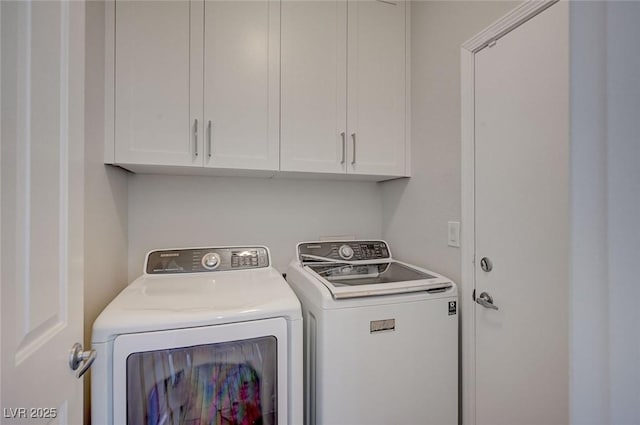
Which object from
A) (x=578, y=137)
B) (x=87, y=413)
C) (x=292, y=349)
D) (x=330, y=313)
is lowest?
(x=87, y=413)

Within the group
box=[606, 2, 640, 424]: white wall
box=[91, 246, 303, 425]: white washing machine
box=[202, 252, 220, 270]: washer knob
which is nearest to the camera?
box=[606, 2, 640, 424]: white wall

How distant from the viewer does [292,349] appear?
1.12 metres

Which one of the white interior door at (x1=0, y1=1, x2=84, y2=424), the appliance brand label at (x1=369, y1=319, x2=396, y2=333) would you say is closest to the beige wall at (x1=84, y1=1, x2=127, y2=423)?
the white interior door at (x1=0, y1=1, x2=84, y2=424)

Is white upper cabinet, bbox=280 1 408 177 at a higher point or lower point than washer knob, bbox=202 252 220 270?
higher

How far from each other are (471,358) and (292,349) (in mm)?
876

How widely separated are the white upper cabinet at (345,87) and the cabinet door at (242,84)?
0.07 m

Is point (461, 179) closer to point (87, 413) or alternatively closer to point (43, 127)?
point (43, 127)

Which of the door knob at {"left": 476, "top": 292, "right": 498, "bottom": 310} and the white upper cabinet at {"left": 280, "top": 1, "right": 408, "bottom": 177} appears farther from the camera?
the white upper cabinet at {"left": 280, "top": 1, "right": 408, "bottom": 177}

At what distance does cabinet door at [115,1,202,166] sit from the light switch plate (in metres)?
1.29

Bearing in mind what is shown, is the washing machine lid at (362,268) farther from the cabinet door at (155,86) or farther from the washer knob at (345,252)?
the cabinet door at (155,86)

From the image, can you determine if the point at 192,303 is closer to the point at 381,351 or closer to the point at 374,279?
the point at 381,351

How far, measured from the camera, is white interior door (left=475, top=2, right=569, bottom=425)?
1010 mm

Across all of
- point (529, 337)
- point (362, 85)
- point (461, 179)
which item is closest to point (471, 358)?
point (529, 337)

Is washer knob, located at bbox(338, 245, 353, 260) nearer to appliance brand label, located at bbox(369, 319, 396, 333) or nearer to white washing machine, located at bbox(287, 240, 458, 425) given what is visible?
white washing machine, located at bbox(287, 240, 458, 425)
